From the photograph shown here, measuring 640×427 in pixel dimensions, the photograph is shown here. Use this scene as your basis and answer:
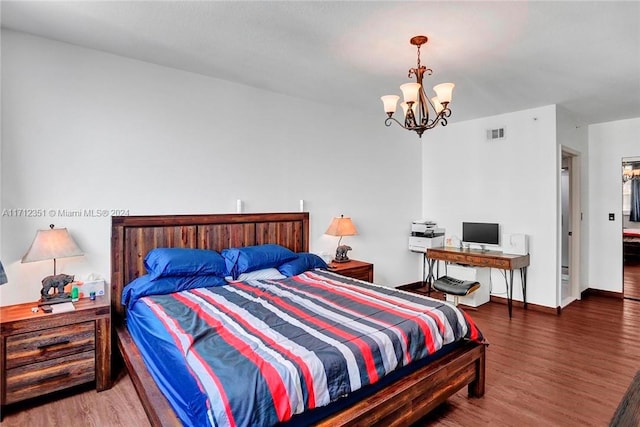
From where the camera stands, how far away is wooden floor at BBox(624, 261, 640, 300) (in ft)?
17.2

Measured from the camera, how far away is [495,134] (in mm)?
4832

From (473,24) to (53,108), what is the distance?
3.18 metres

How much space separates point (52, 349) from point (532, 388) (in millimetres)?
3373

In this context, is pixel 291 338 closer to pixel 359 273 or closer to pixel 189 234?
pixel 189 234

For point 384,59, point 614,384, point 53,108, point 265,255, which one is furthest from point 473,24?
point 53,108

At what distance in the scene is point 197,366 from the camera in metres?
1.58

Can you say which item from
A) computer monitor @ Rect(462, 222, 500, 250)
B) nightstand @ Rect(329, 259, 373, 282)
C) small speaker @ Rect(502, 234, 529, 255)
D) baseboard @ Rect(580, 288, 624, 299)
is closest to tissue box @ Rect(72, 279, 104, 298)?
nightstand @ Rect(329, 259, 373, 282)

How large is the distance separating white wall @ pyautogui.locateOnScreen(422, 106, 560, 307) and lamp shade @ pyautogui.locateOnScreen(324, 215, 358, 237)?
6.54ft

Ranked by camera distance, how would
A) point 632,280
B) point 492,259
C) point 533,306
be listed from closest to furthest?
point 492,259 → point 533,306 → point 632,280

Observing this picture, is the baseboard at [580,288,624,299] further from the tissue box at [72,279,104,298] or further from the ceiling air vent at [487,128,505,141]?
the tissue box at [72,279,104,298]

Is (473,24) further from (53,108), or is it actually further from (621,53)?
(53,108)

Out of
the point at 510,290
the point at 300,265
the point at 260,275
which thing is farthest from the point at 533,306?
the point at 260,275

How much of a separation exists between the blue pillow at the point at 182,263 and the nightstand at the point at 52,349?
17.3 inches

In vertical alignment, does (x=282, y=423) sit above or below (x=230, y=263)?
below
